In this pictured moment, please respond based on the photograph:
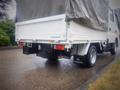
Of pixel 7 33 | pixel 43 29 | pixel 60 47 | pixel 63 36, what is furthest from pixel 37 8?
pixel 7 33

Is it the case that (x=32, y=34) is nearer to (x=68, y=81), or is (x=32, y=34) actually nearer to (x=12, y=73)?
(x=12, y=73)

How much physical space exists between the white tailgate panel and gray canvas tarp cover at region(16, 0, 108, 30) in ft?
0.82

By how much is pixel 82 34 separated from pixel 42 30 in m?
1.52

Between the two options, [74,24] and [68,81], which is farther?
[74,24]

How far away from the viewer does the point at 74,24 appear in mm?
6098

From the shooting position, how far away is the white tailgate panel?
5.96 metres

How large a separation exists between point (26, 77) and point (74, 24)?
7.91 feet

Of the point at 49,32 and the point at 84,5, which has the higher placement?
the point at 84,5

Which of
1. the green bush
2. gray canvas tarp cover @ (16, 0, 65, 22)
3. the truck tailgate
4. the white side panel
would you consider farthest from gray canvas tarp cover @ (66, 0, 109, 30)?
the green bush

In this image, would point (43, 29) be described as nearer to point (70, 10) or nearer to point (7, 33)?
point (70, 10)

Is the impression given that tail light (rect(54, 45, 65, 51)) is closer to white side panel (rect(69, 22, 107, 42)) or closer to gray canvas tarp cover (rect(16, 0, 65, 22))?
white side panel (rect(69, 22, 107, 42))

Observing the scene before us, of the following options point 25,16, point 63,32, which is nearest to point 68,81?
point 63,32

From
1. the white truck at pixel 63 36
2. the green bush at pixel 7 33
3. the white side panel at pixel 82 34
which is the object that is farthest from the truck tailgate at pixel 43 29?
the green bush at pixel 7 33

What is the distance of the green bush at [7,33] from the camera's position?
14.1 m
